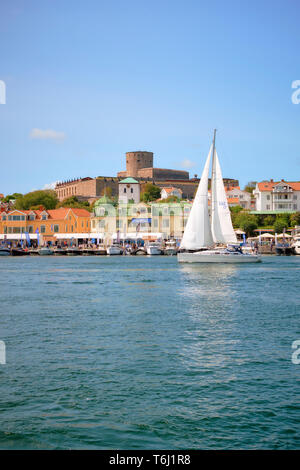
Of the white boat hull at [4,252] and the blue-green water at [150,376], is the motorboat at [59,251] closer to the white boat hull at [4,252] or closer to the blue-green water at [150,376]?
the white boat hull at [4,252]

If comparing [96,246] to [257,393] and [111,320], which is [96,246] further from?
[257,393]

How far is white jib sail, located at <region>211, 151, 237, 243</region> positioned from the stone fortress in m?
101

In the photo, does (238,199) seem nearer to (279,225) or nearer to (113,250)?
(279,225)

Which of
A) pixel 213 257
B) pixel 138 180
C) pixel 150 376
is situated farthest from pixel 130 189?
pixel 150 376

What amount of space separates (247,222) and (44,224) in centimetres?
3569

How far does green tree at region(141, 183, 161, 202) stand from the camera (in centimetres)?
15275

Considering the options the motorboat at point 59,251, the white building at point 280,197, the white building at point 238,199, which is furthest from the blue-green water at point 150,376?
the white building at point 238,199

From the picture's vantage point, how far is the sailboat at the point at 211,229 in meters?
52.7

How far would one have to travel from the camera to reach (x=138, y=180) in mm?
173375

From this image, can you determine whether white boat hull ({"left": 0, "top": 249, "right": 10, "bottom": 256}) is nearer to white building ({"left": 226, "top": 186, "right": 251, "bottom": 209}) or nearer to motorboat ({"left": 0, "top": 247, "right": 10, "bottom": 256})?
motorboat ({"left": 0, "top": 247, "right": 10, "bottom": 256})

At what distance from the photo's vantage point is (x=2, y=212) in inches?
4188

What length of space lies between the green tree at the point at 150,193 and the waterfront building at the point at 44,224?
1897 inches
